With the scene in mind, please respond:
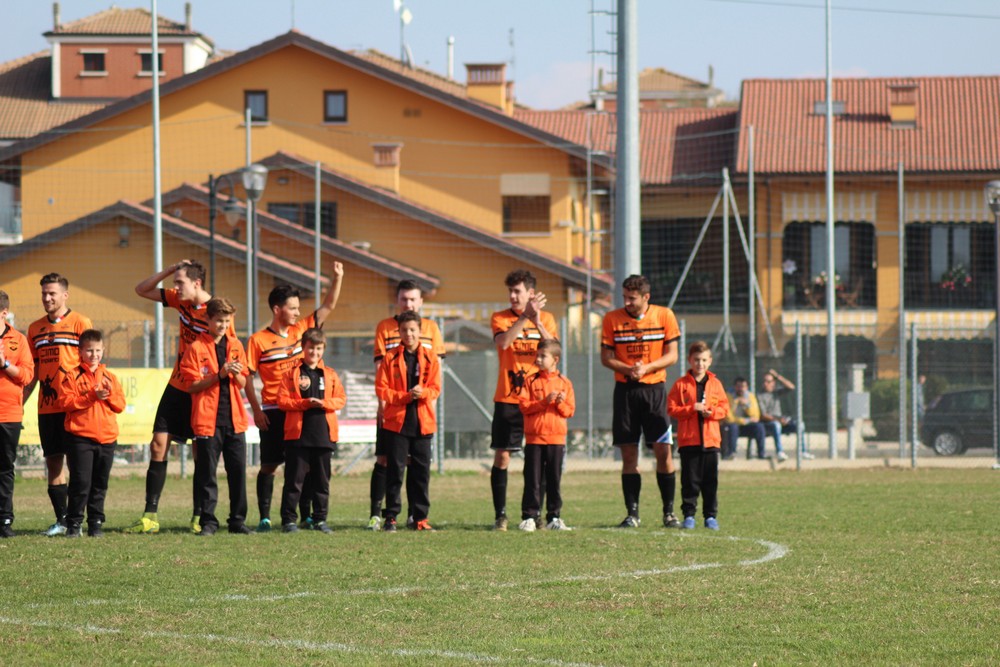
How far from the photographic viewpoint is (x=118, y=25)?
63000 millimetres

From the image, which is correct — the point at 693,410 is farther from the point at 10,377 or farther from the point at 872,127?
the point at 872,127

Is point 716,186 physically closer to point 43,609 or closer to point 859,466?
point 859,466

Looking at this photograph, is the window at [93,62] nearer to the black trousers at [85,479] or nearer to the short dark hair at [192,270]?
the short dark hair at [192,270]

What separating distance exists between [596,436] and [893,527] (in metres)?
12.4

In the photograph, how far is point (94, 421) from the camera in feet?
38.6

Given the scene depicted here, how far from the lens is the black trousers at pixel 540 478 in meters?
12.4

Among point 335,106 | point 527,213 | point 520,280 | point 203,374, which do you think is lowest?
point 203,374

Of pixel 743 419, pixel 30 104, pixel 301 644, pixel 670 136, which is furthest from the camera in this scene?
pixel 30 104

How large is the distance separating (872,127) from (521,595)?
41.7 metres

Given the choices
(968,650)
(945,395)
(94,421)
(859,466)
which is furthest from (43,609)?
(945,395)

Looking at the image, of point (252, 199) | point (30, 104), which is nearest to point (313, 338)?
point (252, 199)

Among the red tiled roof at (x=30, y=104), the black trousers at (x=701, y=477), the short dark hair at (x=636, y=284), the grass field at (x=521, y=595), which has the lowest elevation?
the grass field at (x=521, y=595)

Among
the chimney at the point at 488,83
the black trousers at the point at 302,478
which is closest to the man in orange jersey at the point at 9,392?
the black trousers at the point at 302,478

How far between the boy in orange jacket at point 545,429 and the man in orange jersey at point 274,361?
5.91 feet
